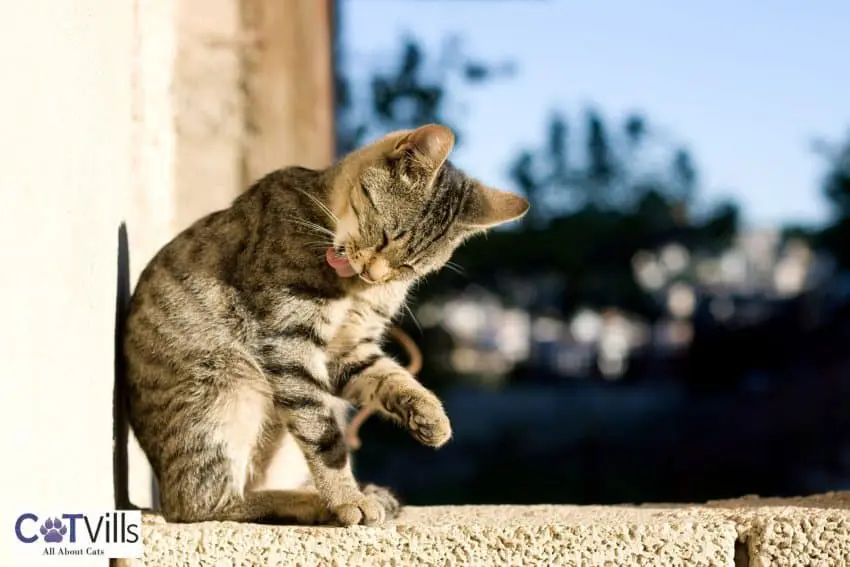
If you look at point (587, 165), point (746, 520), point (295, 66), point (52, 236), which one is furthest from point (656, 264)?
point (52, 236)

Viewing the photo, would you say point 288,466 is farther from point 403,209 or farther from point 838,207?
point 838,207

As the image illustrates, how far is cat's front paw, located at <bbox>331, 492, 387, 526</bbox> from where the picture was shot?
1.70 metres

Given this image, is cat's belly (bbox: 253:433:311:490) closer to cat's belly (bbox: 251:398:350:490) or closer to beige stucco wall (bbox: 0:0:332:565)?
cat's belly (bbox: 251:398:350:490)

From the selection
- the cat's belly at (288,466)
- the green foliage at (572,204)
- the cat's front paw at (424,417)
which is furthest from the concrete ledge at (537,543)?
the green foliage at (572,204)

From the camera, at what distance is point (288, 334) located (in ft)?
5.85

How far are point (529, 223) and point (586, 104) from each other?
0.91 m

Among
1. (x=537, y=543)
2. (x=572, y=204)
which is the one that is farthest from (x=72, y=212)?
(x=572, y=204)

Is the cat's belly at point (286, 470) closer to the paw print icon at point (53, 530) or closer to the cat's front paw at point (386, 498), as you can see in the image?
the cat's front paw at point (386, 498)

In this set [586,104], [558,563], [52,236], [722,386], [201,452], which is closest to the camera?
[52,236]

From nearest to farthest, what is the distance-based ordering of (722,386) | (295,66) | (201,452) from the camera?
(201,452)
(295,66)
(722,386)

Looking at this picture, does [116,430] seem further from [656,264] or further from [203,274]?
[656,264]

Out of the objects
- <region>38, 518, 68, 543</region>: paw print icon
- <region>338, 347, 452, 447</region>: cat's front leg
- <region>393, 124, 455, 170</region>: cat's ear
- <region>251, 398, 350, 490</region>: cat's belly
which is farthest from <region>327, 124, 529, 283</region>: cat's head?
<region>38, 518, 68, 543</region>: paw print icon

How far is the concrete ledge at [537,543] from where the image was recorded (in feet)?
5.31

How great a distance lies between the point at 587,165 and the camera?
6246 mm
